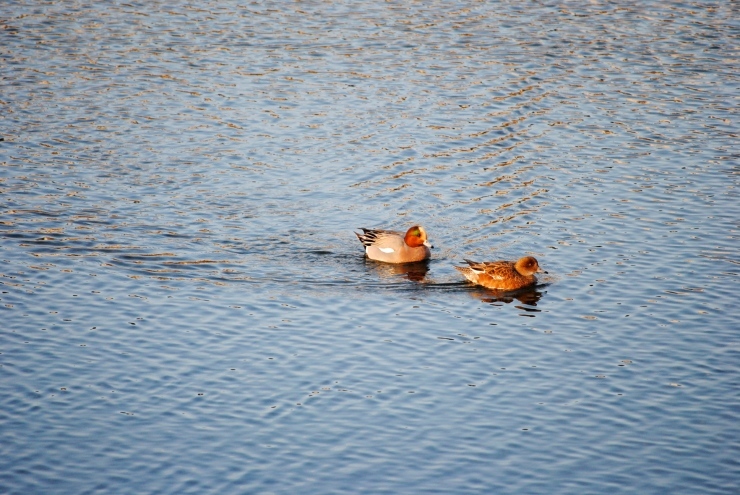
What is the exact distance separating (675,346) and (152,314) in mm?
8291

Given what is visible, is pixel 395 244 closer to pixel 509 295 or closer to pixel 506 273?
pixel 506 273

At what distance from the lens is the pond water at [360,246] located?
43.7ft

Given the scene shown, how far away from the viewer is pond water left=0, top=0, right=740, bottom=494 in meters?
13.3

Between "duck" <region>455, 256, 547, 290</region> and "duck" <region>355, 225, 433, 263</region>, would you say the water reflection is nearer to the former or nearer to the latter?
"duck" <region>455, 256, 547, 290</region>

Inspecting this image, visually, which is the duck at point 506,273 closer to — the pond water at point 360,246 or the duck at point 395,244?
the pond water at point 360,246

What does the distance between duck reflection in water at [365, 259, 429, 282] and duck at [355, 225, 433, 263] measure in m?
0.10

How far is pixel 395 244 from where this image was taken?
64.8 ft

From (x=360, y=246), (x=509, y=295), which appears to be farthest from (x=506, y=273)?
(x=360, y=246)

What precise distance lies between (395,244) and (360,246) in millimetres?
991

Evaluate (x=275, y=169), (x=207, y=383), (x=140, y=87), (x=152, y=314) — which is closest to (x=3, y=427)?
(x=207, y=383)

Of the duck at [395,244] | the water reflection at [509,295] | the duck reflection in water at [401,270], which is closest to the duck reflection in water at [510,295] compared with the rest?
the water reflection at [509,295]

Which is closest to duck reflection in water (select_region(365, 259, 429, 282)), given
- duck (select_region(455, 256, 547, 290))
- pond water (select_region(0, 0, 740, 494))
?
pond water (select_region(0, 0, 740, 494))

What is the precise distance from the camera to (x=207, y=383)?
48.5ft

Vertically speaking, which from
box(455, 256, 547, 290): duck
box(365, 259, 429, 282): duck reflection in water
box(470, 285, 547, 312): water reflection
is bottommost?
box(470, 285, 547, 312): water reflection
